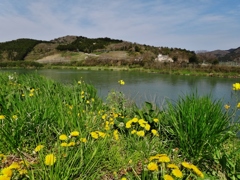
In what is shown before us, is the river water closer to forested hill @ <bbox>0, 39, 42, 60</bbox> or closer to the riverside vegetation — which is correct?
the riverside vegetation

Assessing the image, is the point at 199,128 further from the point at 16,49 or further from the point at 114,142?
the point at 16,49

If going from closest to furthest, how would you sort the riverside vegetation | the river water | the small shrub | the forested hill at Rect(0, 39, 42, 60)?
the riverside vegetation
the small shrub
the river water
the forested hill at Rect(0, 39, 42, 60)

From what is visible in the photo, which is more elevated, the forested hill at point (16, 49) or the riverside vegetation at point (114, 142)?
the forested hill at point (16, 49)

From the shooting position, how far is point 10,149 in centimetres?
225

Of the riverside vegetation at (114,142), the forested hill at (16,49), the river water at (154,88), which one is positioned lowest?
the river water at (154,88)

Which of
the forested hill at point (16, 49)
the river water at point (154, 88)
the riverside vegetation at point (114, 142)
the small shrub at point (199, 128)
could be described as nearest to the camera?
the riverside vegetation at point (114, 142)

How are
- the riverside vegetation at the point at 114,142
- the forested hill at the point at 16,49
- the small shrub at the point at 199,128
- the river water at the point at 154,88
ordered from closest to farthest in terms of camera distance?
the riverside vegetation at the point at 114,142 < the small shrub at the point at 199,128 < the river water at the point at 154,88 < the forested hill at the point at 16,49

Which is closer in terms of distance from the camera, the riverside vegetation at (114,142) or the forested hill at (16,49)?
the riverside vegetation at (114,142)

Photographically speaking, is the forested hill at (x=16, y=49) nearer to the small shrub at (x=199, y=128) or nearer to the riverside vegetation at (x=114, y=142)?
the riverside vegetation at (x=114, y=142)

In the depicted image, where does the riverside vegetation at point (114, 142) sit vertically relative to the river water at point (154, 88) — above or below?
above

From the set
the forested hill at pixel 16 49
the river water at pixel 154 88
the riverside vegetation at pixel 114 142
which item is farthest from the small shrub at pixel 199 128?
the forested hill at pixel 16 49

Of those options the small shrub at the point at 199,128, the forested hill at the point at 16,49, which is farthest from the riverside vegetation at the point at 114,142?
the forested hill at the point at 16,49

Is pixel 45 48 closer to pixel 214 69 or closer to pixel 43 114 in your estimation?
pixel 214 69

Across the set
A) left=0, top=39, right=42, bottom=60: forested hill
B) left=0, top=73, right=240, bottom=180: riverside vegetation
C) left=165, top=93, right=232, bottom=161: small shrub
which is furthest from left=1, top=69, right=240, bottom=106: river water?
left=0, top=39, right=42, bottom=60: forested hill
